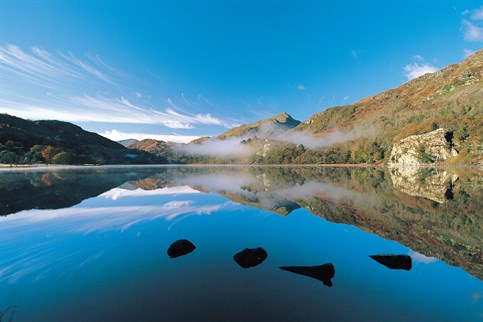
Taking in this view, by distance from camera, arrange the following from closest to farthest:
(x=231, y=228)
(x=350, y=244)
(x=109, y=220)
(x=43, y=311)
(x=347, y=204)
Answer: (x=43, y=311) < (x=350, y=244) < (x=231, y=228) < (x=109, y=220) < (x=347, y=204)

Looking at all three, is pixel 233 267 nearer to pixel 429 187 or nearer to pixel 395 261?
pixel 395 261

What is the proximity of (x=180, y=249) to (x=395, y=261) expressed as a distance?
38.9 feet

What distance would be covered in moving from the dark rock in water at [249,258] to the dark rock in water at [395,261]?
6.38 metres

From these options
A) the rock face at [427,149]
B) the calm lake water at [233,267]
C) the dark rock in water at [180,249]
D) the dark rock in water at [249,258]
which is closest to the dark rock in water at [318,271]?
the calm lake water at [233,267]

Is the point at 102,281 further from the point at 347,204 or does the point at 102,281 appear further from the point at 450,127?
the point at 450,127

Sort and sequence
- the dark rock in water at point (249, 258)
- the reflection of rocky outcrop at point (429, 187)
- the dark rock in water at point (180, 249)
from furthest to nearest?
the reflection of rocky outcrop at point (429, 187) < the dark rock in water at point (180, 249) < the dark rock in water at point (249, 258)

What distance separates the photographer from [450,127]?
19012 centimetres

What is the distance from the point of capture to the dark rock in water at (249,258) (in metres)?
13.0

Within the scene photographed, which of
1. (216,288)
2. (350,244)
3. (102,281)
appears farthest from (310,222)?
(102,281)

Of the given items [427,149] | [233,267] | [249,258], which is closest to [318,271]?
[249,258]

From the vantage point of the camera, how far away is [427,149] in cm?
18288

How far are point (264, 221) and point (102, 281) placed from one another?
14.8 metres

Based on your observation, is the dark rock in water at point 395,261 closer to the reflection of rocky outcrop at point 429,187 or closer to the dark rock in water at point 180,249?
the dark rock in water at point 180,249

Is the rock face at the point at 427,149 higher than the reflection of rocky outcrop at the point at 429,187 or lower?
higher
